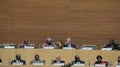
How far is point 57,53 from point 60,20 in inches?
120

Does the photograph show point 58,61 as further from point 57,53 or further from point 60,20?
point 60,20

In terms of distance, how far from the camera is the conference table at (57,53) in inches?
538

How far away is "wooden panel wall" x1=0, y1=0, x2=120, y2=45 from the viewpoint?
16484mm

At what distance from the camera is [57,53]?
13.9 metres

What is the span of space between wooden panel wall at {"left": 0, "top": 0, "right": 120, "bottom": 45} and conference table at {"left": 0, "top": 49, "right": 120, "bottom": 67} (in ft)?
8.60

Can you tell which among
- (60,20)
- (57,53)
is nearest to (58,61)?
(57,53)

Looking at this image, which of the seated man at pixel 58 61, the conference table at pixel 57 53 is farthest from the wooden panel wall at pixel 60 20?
the seated man at pixel 58 61

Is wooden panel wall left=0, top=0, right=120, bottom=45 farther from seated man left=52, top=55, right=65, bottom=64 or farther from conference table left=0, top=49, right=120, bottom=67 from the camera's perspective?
seated man left=52, top=55, right=65, bottom=64

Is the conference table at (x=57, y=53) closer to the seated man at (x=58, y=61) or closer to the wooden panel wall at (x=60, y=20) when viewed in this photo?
the seated man at (x=58, y=61)

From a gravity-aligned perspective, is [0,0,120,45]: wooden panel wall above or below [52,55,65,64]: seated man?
above

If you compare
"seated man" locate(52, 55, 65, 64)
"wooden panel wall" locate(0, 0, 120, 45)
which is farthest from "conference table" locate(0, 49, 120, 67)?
"wooden panel wall" locate(0, 0, 120, 45)

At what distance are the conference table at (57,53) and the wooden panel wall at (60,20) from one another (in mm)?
2620

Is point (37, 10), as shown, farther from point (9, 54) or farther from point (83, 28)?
point (9, 54)

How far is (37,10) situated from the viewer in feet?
54.6
